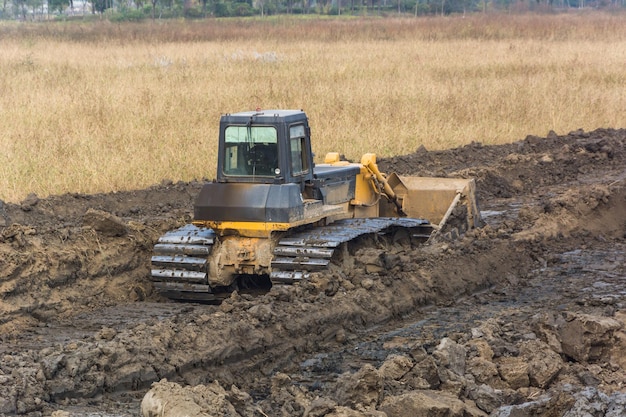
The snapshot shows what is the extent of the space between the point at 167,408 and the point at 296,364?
2.47 metres

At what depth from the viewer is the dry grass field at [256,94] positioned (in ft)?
56.0

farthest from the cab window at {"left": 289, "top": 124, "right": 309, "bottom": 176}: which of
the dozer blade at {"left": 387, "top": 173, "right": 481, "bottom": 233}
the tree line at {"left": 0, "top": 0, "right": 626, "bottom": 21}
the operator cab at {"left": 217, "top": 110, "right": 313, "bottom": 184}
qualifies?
the tree line at {"left": 0, "top": 0, "right": 626, "bottom": 21}

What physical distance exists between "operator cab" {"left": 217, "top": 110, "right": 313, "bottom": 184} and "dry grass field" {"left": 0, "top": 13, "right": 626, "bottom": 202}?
4.93 meters

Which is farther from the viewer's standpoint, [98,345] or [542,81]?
[542,81]

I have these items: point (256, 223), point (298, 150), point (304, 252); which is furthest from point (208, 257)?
point (298, 150)

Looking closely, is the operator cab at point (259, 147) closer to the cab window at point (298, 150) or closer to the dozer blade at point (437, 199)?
the cab window at point (298, 150)

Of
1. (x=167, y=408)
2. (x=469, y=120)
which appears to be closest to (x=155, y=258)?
(x=167, y=408)

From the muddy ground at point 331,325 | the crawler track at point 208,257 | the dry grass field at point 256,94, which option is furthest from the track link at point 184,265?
the dry grass field at point 256,94

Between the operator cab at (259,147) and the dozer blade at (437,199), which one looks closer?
the operator cab at (259,147)

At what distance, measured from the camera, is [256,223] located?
404 inches

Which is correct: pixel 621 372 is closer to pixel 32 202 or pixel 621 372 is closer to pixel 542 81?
pixel 32 202

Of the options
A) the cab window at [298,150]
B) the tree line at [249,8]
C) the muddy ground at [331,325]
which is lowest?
the muddy ground at [331,325]

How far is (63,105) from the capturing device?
67.3ft

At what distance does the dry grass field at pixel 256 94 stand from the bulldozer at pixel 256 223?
4590mm
